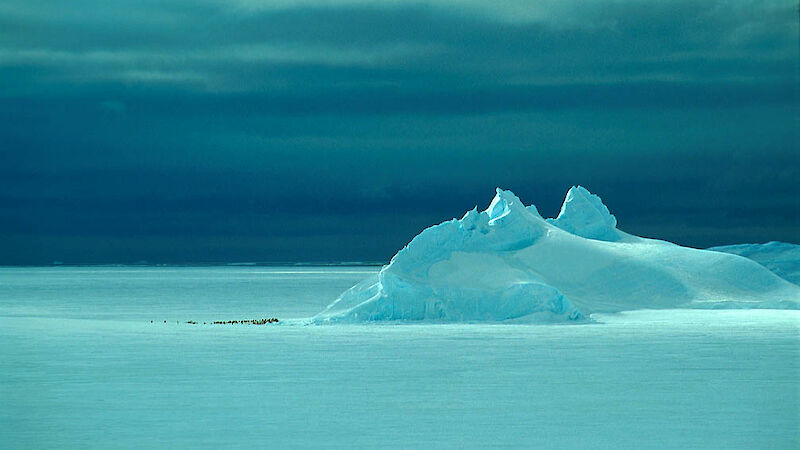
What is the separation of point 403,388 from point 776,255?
4266cm

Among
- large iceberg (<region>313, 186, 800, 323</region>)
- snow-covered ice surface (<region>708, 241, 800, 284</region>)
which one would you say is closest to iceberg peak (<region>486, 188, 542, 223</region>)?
large iceberg (<region>313, 186, 800, 323</region>)

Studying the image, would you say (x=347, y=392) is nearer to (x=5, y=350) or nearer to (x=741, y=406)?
(x=741, y=406)

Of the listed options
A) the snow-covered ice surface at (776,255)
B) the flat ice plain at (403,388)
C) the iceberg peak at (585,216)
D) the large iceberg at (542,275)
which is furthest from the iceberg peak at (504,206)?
the snow-covered ice surface at (776,255)

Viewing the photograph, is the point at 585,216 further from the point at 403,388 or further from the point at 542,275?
the point at 403,388

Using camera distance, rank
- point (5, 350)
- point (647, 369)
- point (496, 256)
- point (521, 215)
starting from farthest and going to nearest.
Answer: point (521, 215), point (496, 256), point (5, 350), point (647, 369)

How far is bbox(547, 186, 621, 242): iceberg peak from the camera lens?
47.3 m

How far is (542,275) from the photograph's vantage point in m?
40.5

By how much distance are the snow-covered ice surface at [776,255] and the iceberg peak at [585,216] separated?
1186cm

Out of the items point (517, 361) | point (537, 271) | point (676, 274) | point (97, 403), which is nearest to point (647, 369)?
point (517, 361)

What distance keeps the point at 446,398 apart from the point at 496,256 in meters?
21.0

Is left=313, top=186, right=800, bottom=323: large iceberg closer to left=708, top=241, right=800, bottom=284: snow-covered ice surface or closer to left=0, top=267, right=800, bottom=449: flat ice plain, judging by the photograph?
left=0, top=267, right=800, bottom=449: flat ice plain

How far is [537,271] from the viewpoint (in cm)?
4056

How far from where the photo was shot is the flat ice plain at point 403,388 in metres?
14.3

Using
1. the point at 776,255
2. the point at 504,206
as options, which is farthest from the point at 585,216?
the point at 776,255
